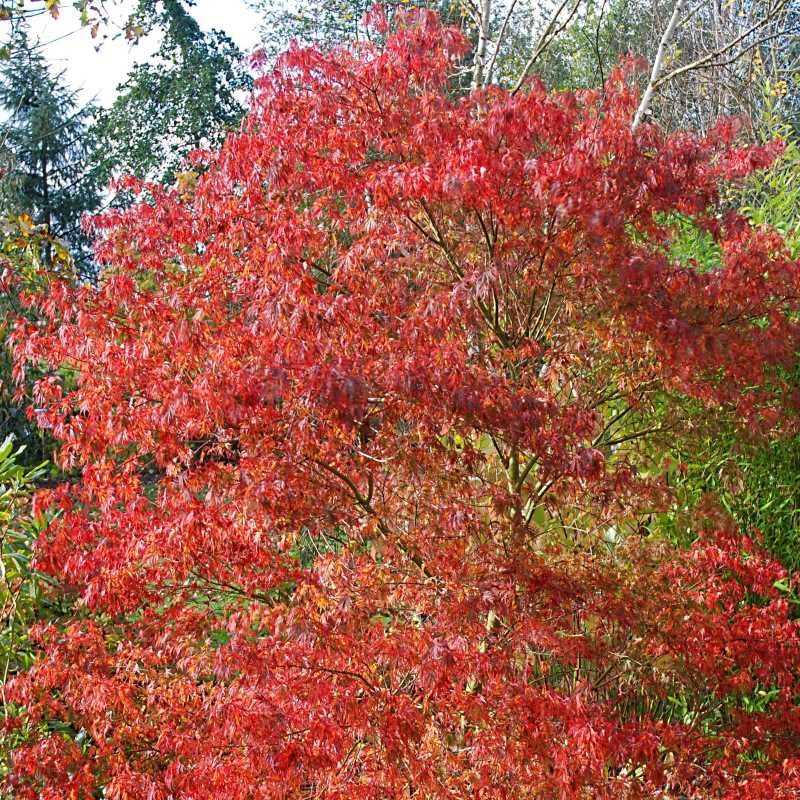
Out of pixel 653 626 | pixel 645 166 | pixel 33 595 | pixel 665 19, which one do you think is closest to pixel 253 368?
pixel 645 166

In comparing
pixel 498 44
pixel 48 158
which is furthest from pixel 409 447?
pixel 48 158

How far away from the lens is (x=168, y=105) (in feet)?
53.1

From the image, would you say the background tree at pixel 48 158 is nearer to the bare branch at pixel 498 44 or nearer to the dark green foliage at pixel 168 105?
the dark green foliage at pixel 168 105

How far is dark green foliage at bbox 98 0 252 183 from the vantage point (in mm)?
15883

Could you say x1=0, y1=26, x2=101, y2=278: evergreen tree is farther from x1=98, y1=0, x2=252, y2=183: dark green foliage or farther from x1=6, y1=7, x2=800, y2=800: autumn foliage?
x1=6, y1=7, x2=800, y2=800: autumn foliage

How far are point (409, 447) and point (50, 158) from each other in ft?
46.8

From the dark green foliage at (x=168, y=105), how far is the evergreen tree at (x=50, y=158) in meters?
0.45

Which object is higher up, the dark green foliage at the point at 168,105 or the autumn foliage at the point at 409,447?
the dark green foliage at the point at 168,105

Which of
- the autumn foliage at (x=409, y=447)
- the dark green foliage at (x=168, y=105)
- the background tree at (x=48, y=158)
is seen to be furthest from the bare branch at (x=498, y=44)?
the dark green foliage at (x=168, y=105)

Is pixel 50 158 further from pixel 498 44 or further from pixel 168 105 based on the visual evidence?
pixel 498 44

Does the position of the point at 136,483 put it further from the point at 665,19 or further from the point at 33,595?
the point at 665,19

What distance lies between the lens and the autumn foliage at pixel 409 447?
10.3 feet

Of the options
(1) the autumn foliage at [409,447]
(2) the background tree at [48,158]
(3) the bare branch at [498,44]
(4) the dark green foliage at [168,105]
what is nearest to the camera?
(1) the autumn foliage at [409,447]

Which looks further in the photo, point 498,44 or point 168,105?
point 168,105
